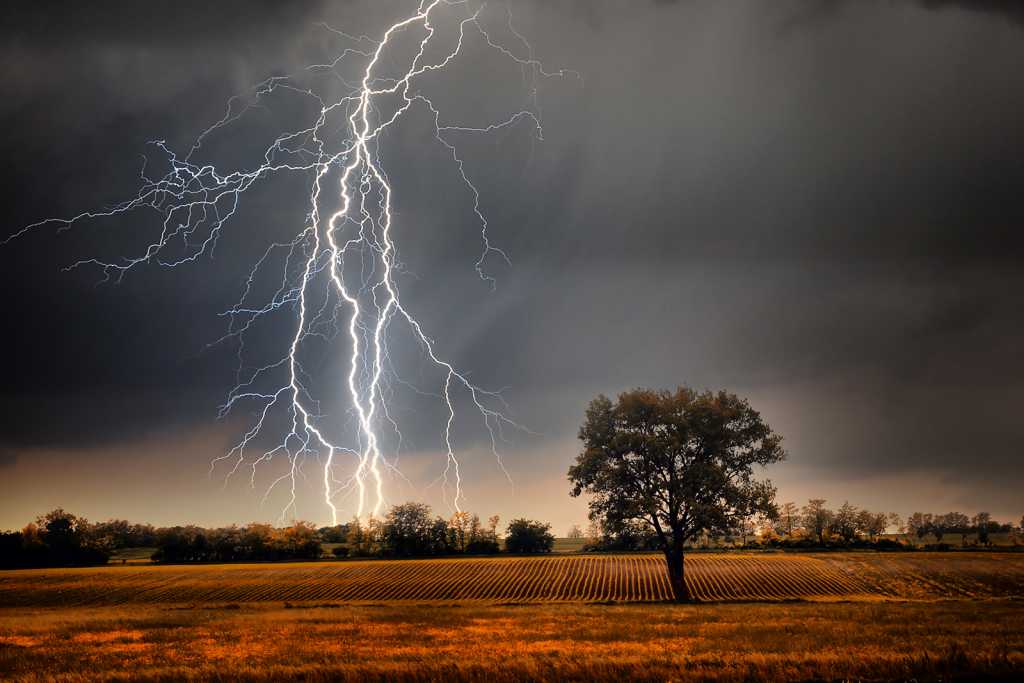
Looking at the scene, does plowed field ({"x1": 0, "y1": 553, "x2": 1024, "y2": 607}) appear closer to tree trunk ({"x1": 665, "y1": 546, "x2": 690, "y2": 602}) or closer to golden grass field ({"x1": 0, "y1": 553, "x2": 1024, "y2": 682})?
golden grass field ({"x1": 0, "y1": 553, "x2": 1024, "y2": 682})

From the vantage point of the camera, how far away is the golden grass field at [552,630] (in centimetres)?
1323

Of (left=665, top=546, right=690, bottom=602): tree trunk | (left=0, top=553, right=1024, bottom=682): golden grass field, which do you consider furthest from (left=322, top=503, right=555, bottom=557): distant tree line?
(left=665, top=546, right=690, bottom=602): tree trunk

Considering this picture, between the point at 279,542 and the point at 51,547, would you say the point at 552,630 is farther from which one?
the point at 51,547

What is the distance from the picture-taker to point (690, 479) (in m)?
32.8

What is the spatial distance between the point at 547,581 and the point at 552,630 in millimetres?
26276

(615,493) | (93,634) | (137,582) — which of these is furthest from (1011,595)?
(137,582)

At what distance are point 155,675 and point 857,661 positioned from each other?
1399 cm

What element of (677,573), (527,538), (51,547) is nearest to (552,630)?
(677,573)

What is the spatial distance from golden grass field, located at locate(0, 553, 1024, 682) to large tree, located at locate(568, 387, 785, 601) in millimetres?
4231

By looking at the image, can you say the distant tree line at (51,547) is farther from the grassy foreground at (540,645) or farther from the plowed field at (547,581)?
the grassy foreground at (540,645)

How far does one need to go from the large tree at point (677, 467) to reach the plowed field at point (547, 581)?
4.61m

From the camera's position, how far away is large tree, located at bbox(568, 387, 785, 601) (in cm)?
3256

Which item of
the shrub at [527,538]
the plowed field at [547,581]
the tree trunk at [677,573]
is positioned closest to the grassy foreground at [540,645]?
the tree trunk at [677,573]

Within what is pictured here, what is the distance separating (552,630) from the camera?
20.2 meters
